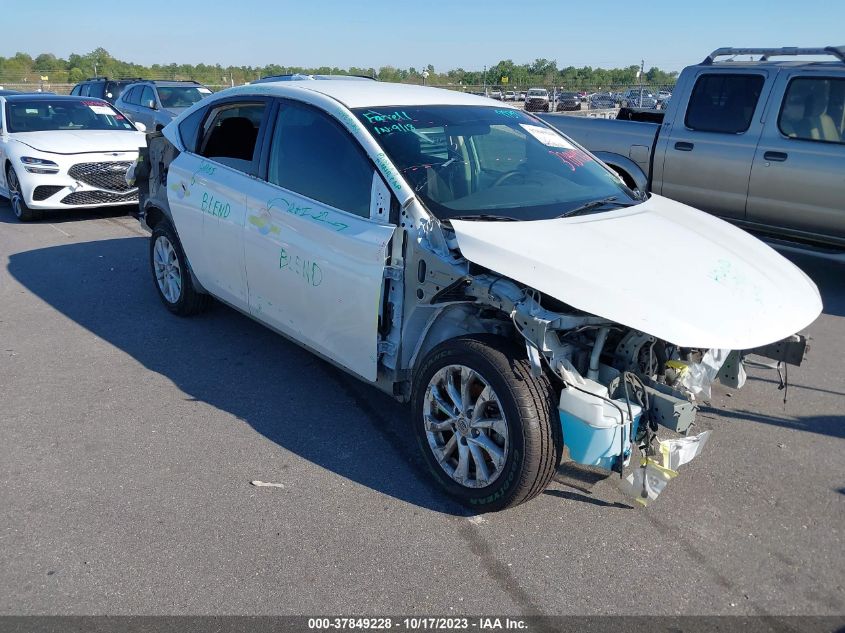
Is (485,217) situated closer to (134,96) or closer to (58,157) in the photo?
(58,157)

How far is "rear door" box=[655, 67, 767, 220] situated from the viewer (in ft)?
23.9

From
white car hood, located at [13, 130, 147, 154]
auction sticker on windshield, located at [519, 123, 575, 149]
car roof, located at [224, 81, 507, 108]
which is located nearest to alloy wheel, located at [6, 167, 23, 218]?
white car hood, located at [13, 130, 147, 154]

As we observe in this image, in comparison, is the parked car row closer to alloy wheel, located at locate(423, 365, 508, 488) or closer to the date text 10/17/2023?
alloy wheel, located at locate(423, 365, 508, 488)

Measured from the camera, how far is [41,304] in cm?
650

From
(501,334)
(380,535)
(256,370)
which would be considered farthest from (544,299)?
(256,370)

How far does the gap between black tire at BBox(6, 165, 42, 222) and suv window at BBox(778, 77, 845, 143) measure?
922cm

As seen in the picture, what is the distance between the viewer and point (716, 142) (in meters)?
7.48

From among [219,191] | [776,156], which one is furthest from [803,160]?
[219,191]

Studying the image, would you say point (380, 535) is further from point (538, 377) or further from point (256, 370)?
point (256, 370)

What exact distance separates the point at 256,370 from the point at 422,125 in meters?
2.04

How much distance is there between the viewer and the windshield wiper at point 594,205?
12.8ft

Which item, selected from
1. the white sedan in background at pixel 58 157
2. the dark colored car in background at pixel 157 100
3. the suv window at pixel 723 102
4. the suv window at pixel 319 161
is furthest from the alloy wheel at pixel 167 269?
the dark colored car in background at pixel 157 100

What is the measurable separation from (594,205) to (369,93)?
5.06 feet

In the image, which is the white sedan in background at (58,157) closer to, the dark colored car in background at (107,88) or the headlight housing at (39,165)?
the headlight housing at (39,165)
